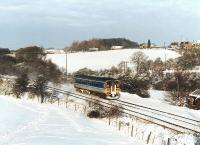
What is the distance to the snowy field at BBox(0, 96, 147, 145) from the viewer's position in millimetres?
31172

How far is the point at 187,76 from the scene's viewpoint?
264 ft

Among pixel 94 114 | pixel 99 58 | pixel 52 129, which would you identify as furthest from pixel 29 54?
pixel 52 129

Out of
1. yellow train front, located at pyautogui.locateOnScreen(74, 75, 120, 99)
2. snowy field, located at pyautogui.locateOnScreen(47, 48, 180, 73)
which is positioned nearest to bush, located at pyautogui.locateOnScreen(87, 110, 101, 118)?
yellow train front, located at pyautogui.locateOnScreen(74, 75, 120, 99)

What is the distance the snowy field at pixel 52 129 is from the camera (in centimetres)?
3117

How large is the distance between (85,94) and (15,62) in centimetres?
7173

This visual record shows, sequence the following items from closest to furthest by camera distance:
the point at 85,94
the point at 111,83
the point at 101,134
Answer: the point at 101,134, the point at 111,83, the point at 85,94

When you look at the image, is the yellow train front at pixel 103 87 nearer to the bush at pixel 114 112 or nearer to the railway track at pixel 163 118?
→ the railway track at pixel 163 118

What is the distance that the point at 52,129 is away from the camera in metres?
36.2

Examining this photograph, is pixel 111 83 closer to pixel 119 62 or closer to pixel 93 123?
pixel 93 123

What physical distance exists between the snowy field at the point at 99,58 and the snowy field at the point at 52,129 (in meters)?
76.7

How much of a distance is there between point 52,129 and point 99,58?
102 meters

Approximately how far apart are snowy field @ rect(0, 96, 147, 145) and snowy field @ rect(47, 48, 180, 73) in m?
76.7

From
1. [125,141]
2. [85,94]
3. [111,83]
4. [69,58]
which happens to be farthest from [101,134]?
[69,58]

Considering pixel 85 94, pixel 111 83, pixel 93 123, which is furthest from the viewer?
pixel 85 94
